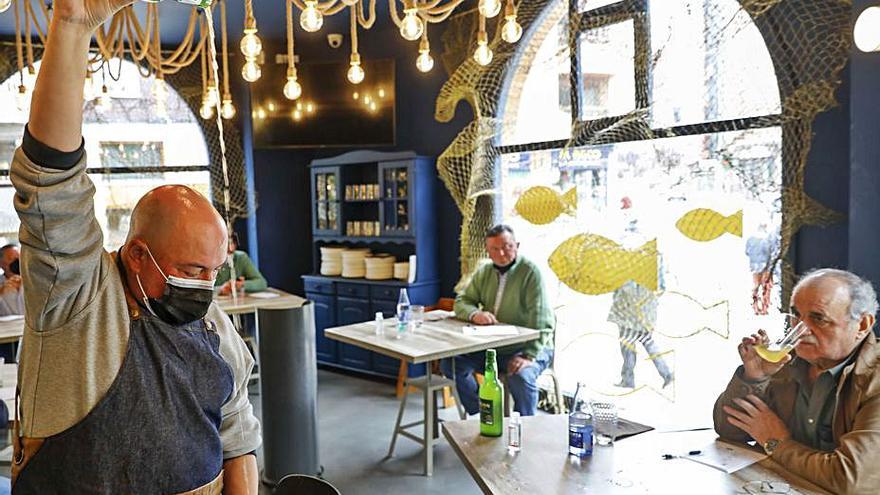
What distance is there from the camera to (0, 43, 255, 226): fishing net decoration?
6887mm

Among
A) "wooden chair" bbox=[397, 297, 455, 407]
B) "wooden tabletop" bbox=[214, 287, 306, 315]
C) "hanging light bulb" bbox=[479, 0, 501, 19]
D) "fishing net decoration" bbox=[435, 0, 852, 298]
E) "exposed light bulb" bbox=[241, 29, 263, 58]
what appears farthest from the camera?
"wooden chair" bbox=[397, 297, 455, 407]

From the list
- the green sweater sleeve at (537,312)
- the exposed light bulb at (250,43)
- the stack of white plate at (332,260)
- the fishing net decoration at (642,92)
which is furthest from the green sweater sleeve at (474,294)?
the exposed light bulb at (250,43)

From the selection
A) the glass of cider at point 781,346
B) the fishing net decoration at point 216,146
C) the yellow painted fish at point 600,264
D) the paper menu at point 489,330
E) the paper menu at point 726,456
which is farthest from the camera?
the fishing net decoration at point 216,146

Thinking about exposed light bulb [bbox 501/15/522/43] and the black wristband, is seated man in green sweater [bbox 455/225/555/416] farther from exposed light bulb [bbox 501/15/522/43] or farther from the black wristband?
the black wristband

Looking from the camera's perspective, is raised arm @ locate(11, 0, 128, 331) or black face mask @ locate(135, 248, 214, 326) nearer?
raised arm @ locate(11, 0, 128, 331)

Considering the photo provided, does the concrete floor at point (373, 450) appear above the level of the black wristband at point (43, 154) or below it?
below

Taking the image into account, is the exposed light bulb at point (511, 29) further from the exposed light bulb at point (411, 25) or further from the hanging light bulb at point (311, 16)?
the hanging light bulb at point (311, 16)

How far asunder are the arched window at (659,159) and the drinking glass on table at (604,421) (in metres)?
1.75

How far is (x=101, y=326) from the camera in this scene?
125 cm

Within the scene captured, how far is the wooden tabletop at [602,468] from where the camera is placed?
1874mm

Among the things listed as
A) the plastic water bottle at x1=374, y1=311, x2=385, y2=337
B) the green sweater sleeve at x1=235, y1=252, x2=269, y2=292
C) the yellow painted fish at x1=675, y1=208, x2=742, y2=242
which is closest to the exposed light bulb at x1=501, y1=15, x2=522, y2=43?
the yellow painted fish at x1=675, y1=208, x2=742, y2=242

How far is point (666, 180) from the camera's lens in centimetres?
418

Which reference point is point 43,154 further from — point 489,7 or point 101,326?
point 489,7

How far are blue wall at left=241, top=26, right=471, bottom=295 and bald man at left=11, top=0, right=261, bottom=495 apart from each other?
4573 millimetres
